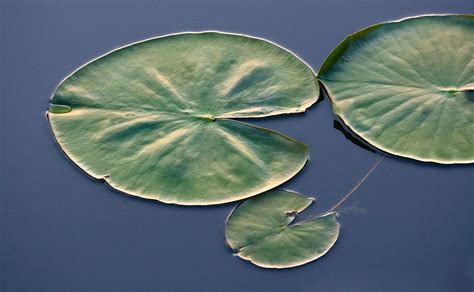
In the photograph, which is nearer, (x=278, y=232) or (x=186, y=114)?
(x=278, y=232)

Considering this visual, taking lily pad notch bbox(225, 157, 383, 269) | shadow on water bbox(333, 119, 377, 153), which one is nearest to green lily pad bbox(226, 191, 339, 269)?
lily pad notch bbox(225, 157, 383, 269)

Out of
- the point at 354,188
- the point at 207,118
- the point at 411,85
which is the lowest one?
the point at 354,188

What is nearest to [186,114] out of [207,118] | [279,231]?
[207,118]

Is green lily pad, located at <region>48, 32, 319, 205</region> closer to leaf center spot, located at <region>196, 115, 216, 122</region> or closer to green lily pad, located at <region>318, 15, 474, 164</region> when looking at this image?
A: leaf center spot, located at <region>196, 115, 216, 122</region>

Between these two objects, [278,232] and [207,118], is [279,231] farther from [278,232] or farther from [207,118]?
[207,118]

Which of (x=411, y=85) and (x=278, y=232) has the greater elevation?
(x=411, y=85)

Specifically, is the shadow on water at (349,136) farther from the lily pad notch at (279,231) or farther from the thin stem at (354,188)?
the lily pad notch at (279,231)
